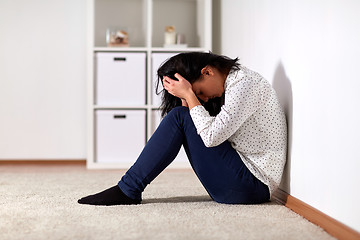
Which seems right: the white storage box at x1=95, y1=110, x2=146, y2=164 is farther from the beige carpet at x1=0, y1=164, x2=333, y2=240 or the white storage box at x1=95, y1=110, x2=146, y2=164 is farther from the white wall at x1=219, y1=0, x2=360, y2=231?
the white wall at x1=219, y1=0, x2=360, y2=231

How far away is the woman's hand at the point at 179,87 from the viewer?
183 centimetres

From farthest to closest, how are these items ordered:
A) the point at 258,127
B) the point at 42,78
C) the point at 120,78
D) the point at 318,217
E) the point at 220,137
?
the point at 42,78 < the point at 120,78 < the point at 258,127 < the point at 220,137 < the point at 318,217

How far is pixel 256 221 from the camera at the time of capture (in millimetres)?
1601

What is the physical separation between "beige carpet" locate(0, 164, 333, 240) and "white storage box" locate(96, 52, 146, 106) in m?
1.18

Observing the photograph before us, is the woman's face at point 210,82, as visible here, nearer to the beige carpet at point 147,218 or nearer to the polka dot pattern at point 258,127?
the polka dot pattern at point 258,127

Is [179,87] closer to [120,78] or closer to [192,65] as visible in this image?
[192,65]

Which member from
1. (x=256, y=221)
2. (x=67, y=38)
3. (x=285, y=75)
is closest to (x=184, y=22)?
(x=67, y=38)

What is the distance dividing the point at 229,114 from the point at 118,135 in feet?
6.27

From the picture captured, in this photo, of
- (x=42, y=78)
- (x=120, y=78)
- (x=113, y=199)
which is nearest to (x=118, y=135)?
(x=120, y=78)

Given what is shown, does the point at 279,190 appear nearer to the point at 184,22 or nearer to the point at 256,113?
the point at 256,113

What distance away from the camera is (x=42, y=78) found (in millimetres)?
3945

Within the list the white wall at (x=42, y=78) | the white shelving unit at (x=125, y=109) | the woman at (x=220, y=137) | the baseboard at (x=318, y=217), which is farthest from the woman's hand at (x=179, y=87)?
the white wall at (x=42, y=78)

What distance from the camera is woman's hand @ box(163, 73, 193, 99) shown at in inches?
72.0

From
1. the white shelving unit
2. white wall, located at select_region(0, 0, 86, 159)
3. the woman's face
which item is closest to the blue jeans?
the woman's face
